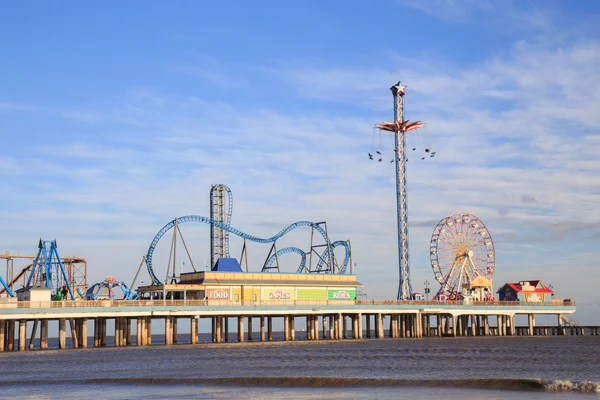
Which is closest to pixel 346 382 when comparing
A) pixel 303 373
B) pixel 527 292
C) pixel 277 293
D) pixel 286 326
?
pixel 303 373

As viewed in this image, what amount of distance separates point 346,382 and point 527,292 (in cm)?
7968

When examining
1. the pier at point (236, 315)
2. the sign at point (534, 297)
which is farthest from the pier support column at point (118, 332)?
the sign at point (534, 297)

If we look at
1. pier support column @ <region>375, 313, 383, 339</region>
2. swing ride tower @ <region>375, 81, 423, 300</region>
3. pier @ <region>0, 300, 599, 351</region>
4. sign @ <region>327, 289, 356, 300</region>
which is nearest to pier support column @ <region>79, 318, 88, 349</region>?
pier @ <region>0, 300, 599, 351</region>

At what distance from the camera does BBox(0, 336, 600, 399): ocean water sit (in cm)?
3772

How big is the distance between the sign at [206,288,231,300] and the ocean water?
9477 millimetres

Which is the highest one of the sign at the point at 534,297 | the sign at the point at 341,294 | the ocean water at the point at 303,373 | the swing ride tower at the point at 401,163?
the swing ride tower at the point at 401,163

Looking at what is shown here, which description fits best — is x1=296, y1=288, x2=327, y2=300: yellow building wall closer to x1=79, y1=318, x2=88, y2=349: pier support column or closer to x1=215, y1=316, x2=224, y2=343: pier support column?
x1=215, y1=316, x2=224, y2=343: pier support column

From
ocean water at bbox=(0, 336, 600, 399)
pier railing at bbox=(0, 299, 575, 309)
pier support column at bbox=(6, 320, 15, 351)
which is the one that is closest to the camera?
ocean water at bbox=(0, 336, 600, 399)

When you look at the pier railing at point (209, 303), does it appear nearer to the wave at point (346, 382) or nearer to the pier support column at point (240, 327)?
the pier support column at point (240, 327)

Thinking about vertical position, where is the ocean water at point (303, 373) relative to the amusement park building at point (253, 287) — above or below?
below

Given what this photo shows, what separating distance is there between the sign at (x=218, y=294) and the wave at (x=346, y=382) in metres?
39.1

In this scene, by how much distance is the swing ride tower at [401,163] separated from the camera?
359ft

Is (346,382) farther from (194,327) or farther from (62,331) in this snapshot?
(194,327)

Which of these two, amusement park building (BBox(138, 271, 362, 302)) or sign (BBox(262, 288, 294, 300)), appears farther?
sign (BBox(262, 288, 294, 300))
